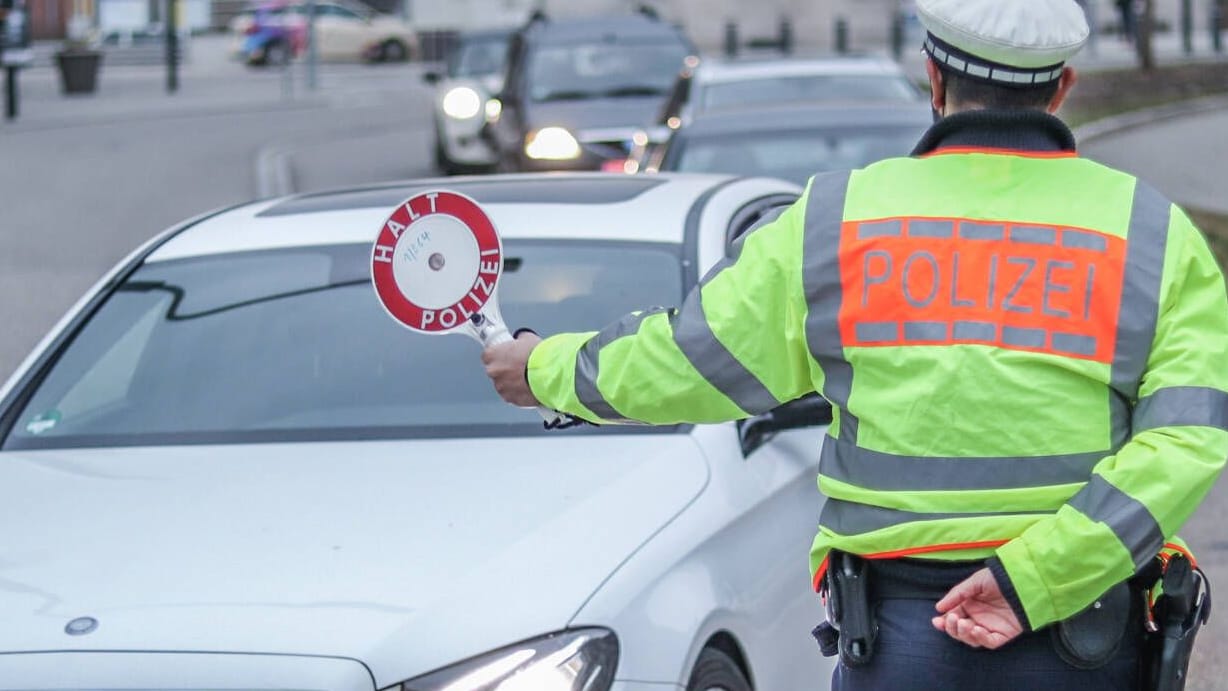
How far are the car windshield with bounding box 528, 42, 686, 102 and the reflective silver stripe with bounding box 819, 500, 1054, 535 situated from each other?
1326 centimetres

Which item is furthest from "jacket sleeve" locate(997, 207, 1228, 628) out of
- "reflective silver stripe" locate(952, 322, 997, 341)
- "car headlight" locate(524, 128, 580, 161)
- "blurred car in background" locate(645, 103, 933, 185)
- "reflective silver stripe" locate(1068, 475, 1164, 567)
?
"car headlight" locate(524, 128, 580, 161)

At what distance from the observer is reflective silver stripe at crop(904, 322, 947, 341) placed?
2.66 m

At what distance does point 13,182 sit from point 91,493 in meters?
17.1

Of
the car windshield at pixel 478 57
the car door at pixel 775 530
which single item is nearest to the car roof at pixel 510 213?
the car door at pixel 775 530

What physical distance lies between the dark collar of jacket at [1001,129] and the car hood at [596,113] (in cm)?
1221

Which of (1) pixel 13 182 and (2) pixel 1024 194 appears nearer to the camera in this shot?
(2) pixel 1024 194

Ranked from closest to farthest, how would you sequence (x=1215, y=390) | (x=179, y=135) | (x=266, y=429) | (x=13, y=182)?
(x=1215, y=390) < (x=266, y=429) < (x=13, y=182) < (x=179, y=135)

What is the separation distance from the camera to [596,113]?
15344 millimetres

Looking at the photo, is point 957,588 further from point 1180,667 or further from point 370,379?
point 370,379

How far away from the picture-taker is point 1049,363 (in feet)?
8.61

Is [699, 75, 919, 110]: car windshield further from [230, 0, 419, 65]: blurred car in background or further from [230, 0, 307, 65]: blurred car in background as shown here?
[230, 0, 307, 65]: blurred car in background

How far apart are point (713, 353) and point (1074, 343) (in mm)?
497

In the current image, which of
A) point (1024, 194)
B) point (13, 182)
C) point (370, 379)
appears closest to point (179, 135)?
point (13, 182)

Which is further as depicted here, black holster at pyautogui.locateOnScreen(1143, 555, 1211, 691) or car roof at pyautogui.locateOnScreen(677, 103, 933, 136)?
car roof at pyautogui.locateOnScreen(677, 103, 933, 136)
